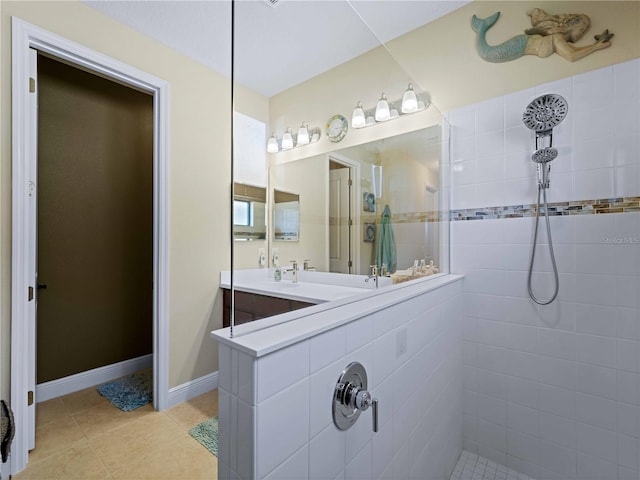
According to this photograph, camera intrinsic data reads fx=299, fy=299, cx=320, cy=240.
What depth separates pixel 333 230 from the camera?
1.47m

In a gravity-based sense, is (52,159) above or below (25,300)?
above

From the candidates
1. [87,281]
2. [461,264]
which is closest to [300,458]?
[461,264]

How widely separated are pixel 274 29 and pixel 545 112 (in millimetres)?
1413

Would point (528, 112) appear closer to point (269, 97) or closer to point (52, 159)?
point (269, 97)

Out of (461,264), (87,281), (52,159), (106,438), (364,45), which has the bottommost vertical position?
(106,438)

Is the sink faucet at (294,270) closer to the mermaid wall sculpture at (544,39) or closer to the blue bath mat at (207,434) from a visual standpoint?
the blue bath mat at (207,434)

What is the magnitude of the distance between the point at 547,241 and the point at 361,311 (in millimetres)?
1320

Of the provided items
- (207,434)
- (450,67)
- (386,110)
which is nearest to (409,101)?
(386,110)

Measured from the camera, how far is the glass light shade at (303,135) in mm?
1363

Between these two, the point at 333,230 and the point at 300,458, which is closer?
the point at 300,458

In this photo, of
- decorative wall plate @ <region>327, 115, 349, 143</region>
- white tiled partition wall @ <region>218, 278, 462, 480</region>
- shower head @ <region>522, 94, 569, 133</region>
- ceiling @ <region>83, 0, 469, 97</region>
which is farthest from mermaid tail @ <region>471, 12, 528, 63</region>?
white tiled partition wall @ <region>218, 278, 462, 480</region>

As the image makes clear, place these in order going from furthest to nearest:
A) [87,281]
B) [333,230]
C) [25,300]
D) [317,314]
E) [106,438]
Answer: [87,281]
[106,438]
[25,300]
[333,230]
[317,314]

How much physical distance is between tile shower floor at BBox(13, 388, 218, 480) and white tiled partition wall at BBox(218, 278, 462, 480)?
104 cm

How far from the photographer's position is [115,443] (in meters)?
1.75
